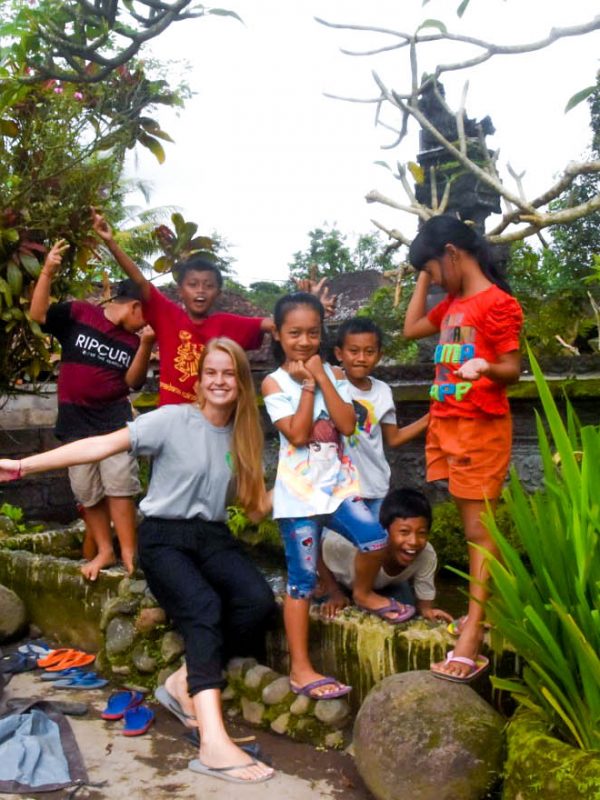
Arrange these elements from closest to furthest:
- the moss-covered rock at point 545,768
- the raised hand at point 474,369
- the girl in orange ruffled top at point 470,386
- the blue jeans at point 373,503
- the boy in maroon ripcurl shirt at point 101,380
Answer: the moss-covered rock at point 545,768
the raised hand at point 474,369
the girl in orange ruffled top at point 470,386
the blue jeans at point 373,503
the boy in maroon ripcurl shirt at point 101,380

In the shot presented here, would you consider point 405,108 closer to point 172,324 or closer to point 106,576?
point 172,324

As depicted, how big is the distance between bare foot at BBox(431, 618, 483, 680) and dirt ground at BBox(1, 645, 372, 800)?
50 centimetres

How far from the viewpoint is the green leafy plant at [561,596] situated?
2.26 meters

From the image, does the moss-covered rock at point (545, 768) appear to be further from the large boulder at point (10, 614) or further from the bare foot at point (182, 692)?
the large boulder at point (10, 614)

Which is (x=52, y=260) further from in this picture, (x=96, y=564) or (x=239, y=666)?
(x=239, y=666)

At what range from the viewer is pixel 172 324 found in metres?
4.14

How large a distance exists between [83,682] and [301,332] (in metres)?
1.95

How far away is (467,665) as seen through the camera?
2850mm

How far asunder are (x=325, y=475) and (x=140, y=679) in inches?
54.7

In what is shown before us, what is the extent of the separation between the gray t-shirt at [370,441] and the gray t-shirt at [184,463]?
0.57 metres

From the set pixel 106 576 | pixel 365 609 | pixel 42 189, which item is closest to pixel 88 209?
pixel 42 189

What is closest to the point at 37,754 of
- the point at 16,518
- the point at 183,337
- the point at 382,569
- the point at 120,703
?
the point at 120,703

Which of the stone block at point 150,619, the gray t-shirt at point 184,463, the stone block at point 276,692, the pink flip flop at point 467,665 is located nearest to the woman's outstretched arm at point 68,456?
the gray t-shirt at point 184,463

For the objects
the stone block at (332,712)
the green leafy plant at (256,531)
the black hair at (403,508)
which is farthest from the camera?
the green leafy plant at (256,531)
